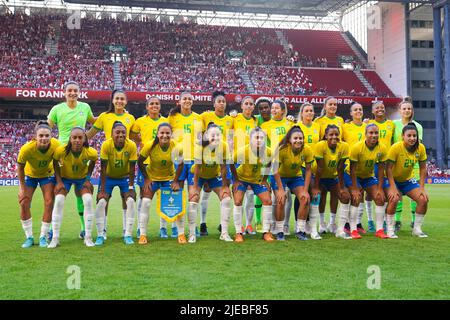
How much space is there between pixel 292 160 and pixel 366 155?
118 centimetres

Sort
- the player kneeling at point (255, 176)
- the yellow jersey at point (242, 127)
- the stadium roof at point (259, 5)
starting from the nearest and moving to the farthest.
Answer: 1. the player kneeling at point (255, 176)
2. the yellow jersey at point (242, 127)
3. the stadium roof at point (259, 5)

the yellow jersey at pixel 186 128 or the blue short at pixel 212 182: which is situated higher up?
the yellow jersey at pixel 186 128

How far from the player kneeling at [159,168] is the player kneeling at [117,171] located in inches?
6.1

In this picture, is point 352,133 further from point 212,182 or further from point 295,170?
point 212,182

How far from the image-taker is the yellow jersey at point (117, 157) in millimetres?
7137

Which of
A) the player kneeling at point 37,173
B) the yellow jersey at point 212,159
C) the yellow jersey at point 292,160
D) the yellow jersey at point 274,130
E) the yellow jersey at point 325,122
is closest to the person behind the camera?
the player kneeling at point 37,173

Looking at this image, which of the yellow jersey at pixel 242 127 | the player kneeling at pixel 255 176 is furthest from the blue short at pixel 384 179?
the yellow jersey at pixel 242 127

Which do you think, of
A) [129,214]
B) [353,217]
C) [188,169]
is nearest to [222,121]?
[188,169]

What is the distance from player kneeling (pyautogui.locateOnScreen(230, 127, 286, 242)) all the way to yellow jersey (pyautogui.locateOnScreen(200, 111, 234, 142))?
772mm

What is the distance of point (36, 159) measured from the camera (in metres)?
6.89

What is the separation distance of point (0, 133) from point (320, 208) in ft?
102

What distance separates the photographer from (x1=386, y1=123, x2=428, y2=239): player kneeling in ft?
25.1

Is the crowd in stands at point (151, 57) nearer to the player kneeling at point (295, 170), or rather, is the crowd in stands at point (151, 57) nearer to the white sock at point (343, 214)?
the player kneeling at point (295, 170)

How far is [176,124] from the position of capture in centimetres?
831
